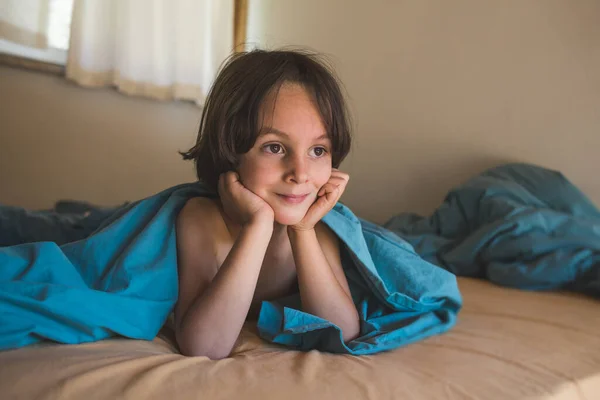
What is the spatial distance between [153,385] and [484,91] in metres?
1.33

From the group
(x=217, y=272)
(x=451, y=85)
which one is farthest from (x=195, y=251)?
(x=451, y=85)

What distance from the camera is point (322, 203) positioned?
0.84 metres

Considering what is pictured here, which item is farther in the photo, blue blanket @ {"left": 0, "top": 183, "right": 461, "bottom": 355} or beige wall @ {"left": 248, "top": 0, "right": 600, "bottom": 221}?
beige wall @ {"left": 248, "top": 0, "right": 600, "bottom": 221}

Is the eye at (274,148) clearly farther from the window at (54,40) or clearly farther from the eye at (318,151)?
the window at (54,40)

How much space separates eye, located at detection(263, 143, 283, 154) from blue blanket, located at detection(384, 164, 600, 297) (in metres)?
0.59

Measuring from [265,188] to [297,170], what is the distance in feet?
0.20

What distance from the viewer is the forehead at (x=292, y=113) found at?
0.81m

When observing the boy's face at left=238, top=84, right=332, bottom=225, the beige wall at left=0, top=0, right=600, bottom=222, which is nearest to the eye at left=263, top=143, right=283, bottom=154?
the boy's face at left=238, top=84, right=332, bottom=225

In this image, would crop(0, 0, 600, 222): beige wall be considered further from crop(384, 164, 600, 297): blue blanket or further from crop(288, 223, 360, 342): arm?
crop(288, 223, 360, 342): arm

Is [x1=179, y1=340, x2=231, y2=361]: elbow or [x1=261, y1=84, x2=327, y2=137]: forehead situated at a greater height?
[x1=261, y1=84, x2=327, y2=137]: forehead

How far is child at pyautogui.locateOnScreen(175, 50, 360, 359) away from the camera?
77cm

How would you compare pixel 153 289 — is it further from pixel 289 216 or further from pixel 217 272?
pixel 289 216

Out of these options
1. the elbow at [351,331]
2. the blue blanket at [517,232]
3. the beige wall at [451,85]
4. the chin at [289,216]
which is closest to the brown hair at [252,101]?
the chin at [289,216]

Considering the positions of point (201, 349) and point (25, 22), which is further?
point (25, 22)
